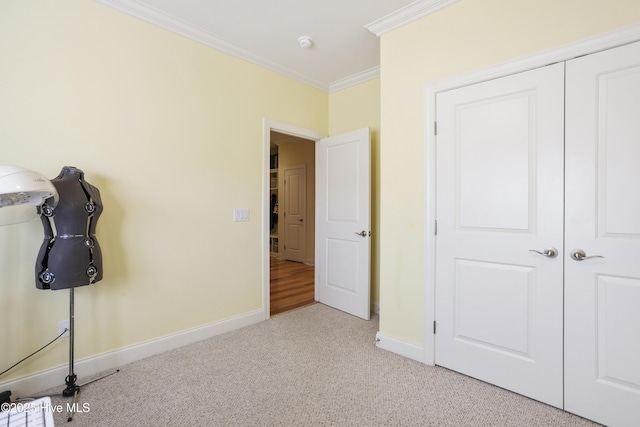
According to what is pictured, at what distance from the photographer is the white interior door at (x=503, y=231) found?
1.75 meters

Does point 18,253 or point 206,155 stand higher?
point 206,155

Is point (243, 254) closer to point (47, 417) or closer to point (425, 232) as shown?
point (425, 232)

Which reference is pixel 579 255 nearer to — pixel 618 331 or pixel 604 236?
pixel 604 236

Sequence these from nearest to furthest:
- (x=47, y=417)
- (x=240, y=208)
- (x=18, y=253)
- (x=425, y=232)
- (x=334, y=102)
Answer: (x=47, y=417), (x=18, y=253), (x=425, y=232), (x=240, y=208), (x=334, y=102)

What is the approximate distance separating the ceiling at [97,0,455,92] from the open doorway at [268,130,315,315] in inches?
97.5

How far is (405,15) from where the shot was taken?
7.54 ft

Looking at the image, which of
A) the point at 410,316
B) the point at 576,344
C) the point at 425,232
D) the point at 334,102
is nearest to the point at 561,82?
the point at 425,232

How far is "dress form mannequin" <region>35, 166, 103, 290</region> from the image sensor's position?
5.53 ft

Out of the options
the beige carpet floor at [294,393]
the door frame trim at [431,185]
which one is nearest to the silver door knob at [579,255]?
the door frame trim at [431,185]

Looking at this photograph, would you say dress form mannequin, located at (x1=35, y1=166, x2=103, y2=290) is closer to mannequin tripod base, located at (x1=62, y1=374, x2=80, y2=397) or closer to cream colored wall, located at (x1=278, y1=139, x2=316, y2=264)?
mannequin tripod base, located at (x1=62, y1=374, x2=80, y2=397)

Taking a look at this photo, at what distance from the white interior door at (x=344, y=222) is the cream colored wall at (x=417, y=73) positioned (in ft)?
2.13

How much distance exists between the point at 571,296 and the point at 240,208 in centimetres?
261

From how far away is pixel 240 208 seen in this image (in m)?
2.91

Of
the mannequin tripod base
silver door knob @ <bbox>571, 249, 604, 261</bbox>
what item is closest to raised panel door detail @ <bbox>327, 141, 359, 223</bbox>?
silver door knob @ <bbox>571, 249, 604, 261</bbox>
